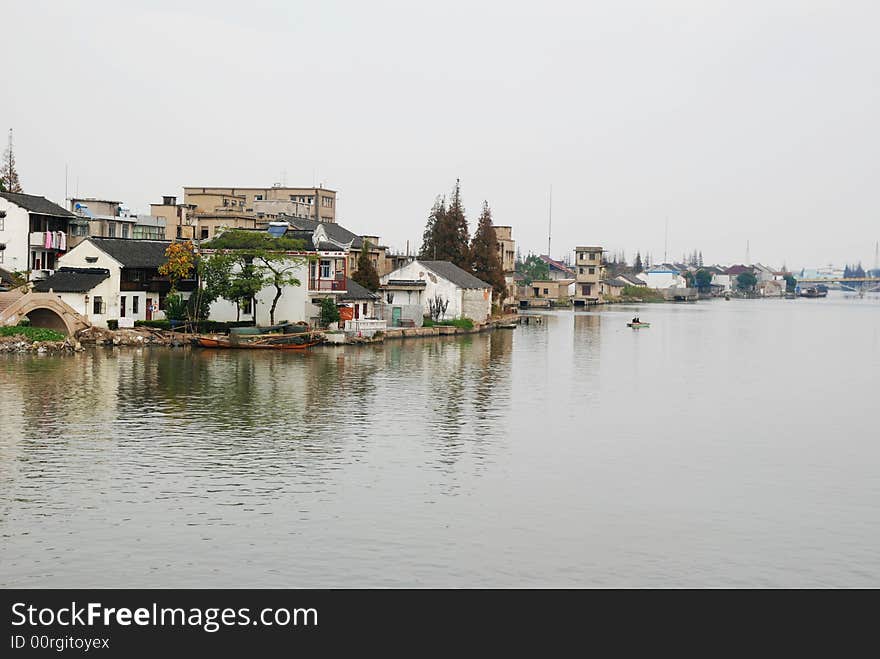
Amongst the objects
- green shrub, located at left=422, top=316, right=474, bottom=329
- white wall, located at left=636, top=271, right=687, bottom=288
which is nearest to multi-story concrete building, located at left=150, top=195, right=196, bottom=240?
green shrub, located at left=422, top=316, right=474, bottom=329

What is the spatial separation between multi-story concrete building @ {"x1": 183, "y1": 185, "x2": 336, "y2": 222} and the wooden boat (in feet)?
116

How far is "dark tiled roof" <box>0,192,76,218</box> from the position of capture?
5350cm

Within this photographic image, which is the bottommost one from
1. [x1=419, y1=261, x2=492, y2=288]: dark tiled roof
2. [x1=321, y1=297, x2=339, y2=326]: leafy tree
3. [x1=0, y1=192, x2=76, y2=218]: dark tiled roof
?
[x1=321, y1=297, x2=339, y2=326]: leafy tree

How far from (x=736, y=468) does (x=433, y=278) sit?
143 feet

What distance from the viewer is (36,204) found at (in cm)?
5506

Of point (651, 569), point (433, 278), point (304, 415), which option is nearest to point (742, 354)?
point (433, 278)

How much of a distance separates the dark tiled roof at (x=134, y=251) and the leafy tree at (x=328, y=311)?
859 cm

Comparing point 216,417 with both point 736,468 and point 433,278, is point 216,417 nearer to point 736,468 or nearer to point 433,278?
point 736,468

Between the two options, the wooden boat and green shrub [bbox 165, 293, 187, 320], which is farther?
green shrub [bbox 165, 293, 187, 320]

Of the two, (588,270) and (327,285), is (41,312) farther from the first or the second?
(588,270)

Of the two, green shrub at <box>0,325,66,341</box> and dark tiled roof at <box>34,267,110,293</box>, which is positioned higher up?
dark tiled roof at <box>34,267,110,293</box>

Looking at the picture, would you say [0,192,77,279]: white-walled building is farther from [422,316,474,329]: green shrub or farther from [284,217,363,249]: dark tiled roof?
[422,316,474,329]: green shrub

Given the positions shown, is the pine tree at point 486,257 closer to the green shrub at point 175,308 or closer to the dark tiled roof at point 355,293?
the dark tiled roof at point 355,293
